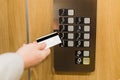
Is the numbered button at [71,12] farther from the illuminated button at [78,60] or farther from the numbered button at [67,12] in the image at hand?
the illuminated button at [78,60]

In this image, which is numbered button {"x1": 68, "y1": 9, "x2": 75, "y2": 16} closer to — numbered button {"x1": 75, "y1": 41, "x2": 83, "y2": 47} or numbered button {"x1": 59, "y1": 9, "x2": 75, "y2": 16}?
numbered button {"x1": 59, "y1": 9, "x2": 75, "y2": 16}

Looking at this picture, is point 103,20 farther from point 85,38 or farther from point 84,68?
point 84,68

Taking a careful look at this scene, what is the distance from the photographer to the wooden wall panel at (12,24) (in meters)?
0.98

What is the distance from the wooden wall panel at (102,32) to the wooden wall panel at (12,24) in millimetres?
38

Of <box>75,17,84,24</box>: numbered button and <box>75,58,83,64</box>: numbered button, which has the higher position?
<box>75,17,84,24</box>: numbered button

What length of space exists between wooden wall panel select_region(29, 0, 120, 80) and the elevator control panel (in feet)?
0.09

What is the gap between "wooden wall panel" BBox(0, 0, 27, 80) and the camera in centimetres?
98

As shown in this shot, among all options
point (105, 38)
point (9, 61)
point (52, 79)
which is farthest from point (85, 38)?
point (9, 61)

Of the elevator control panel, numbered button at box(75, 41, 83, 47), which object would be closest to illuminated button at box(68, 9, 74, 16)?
the elevator control panel

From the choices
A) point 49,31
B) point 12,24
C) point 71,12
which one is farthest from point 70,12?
point 12,24

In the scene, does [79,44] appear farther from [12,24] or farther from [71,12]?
[12,24]

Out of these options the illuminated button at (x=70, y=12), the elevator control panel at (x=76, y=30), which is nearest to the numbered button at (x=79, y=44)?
the elevator control panel at (x=76, y=30)

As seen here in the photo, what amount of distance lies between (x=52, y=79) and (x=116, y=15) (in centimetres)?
36

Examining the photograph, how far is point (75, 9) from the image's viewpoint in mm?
942
